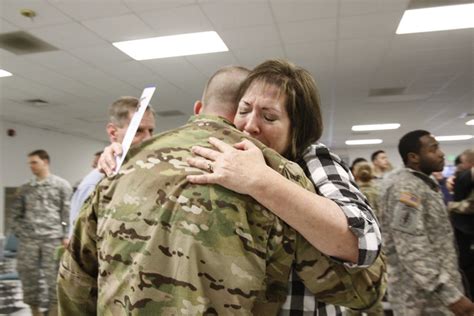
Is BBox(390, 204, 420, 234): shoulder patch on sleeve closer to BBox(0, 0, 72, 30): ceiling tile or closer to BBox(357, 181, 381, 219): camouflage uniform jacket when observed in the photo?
BBox(357, 181, 381, 219): camouflage uniform jacket

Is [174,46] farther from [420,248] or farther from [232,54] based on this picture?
[420,248]

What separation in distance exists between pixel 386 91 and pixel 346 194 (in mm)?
6426

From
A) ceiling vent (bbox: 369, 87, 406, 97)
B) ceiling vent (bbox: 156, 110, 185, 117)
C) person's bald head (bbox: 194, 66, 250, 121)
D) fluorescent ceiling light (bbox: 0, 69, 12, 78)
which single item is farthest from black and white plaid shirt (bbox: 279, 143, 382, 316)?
ceiling vent (bbox: 156, 110, 185, 117)

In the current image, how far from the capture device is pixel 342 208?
764 mm

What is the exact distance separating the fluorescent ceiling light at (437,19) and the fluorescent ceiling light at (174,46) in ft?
6.61

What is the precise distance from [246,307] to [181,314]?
0.13 m

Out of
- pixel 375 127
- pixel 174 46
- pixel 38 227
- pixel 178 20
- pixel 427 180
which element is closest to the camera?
pixel 427 180

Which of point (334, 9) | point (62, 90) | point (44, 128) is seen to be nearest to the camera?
point (334, 9)

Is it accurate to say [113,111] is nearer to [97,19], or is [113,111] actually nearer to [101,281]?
[97,19]

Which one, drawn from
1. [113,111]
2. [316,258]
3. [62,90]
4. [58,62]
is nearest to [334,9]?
[113,111]

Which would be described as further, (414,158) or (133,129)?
(414,158)

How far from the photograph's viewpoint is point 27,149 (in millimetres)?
9039

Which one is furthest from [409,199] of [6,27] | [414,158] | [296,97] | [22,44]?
[22,44]

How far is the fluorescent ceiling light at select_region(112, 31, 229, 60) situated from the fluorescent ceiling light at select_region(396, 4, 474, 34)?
6.61ft
